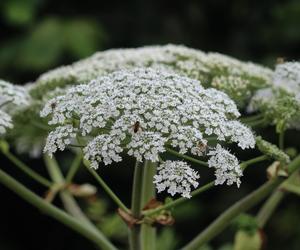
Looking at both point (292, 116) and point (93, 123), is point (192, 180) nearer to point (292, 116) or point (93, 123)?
point (93, 123)

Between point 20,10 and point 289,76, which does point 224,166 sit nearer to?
point 289,76

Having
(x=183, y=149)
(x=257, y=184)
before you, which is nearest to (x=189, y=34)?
(x=257, y=184)

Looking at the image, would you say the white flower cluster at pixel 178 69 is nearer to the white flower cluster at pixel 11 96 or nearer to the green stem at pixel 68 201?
the white flower cluster at pixel 11 96

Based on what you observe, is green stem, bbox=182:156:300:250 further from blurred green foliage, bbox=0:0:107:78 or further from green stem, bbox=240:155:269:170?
blurred green foliage, bbox=0:0:107:78

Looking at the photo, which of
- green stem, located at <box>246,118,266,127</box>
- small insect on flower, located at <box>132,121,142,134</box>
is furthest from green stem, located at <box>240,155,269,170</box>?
green stem, located at <box>246,118,266,127</box>

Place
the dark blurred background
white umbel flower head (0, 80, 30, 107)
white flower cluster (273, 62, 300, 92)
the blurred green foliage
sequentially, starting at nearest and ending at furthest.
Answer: white flower cluster (273, 62, 300, 92)
white umbel flower head (0, 80, 30, 107)
the blurred green foliage
the dark blurred background

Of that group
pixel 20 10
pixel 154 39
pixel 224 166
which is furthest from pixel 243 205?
pixel 154 39
